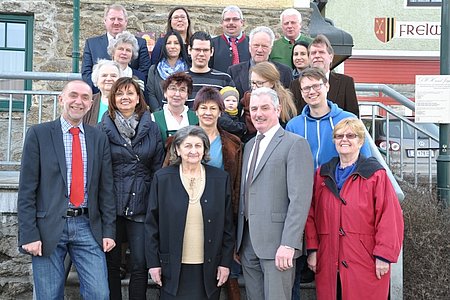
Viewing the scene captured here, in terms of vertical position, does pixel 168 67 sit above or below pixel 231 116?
above

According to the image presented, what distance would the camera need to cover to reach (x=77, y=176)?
3938mm

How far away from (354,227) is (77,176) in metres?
1.82

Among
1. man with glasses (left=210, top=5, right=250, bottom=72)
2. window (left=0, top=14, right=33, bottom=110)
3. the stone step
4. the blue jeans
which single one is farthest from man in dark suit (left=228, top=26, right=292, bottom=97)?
window (left=0, top=14, right=33, bottom=110)

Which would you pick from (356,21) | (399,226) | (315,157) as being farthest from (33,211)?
(356,21)

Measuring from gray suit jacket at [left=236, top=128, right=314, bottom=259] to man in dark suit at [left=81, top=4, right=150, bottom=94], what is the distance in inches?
86.8

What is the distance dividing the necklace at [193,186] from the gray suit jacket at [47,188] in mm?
584

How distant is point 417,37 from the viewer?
840 inches

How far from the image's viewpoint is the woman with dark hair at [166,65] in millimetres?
5172

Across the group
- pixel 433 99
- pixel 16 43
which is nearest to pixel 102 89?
pixel 433 99

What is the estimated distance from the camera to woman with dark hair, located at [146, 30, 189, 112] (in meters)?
5.17

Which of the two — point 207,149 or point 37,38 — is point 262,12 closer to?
point 37,38

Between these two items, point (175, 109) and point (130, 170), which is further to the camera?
point (175, 109)

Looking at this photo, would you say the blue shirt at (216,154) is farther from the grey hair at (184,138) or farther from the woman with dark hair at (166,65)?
the woman with dark hair at (166,65)

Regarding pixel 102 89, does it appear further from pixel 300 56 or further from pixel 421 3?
pixel 421 3
